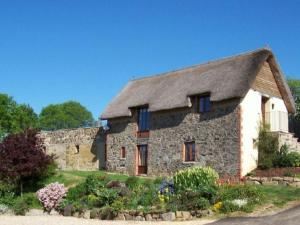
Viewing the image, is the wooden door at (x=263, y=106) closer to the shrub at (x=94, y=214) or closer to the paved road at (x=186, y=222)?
the paved road at (x=186, y=222)

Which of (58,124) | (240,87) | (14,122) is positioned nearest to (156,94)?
(240,87)

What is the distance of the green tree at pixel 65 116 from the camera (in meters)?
91.6

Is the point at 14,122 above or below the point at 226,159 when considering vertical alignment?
above

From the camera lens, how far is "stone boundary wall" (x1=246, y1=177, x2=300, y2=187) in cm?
2562

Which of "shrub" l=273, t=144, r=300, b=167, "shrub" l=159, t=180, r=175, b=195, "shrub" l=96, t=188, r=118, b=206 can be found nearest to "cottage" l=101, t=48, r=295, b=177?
"shrub" l=273, t=144, r=300, b=167

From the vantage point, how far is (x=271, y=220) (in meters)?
17.1

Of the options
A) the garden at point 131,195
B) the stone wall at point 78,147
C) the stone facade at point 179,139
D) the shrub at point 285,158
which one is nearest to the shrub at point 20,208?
the garden at point 131,195

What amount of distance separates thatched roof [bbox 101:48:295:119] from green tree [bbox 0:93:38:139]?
18.8 m

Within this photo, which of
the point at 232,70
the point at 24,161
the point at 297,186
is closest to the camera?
the point at 297,186

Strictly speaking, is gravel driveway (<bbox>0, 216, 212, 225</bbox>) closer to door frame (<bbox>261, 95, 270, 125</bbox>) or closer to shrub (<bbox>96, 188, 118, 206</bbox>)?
shrub (<bbox>96, 188, 118, 206</bbox>)

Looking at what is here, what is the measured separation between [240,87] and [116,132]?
1148 cm

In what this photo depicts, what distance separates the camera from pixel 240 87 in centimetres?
2969

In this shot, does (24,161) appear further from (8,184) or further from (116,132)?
(116,132)

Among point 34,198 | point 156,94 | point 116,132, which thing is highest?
point 156,94
